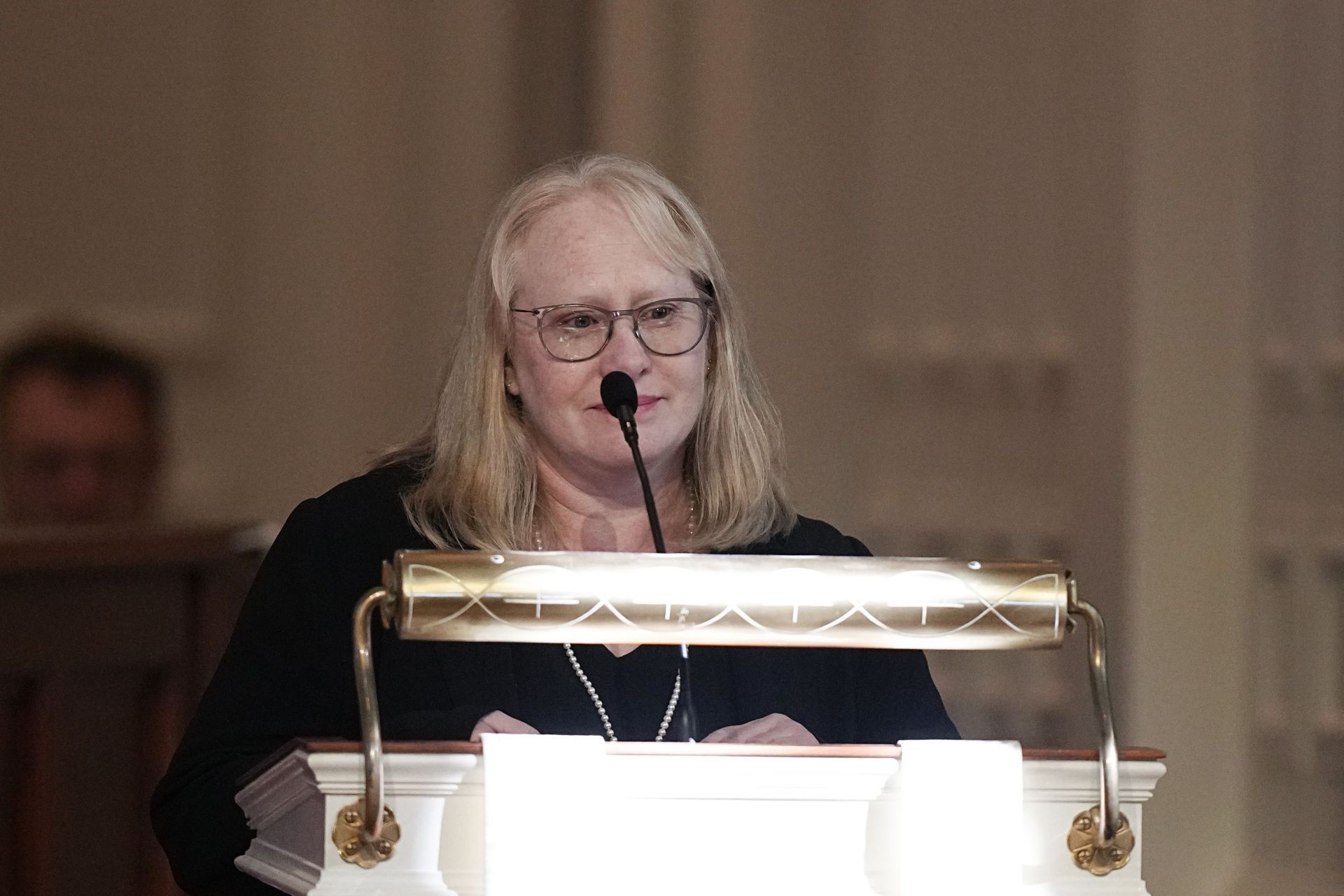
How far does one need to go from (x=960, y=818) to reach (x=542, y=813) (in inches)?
10.8

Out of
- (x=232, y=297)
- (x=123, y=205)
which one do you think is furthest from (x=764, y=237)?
(x=123, y=205)

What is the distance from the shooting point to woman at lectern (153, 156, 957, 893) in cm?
175

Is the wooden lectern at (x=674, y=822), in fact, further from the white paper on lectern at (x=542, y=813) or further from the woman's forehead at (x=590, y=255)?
the woman's forehead at (x=590, y=255)

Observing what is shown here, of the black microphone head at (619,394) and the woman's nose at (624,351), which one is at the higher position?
the woman's nose at (624,351)

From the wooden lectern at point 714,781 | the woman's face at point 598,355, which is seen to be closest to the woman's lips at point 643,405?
the woman's face at point 598,355

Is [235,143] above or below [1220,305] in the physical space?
above

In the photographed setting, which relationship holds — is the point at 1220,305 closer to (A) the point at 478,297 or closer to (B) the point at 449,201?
(B) the point at 449,201

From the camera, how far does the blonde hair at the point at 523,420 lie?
193 centimetres

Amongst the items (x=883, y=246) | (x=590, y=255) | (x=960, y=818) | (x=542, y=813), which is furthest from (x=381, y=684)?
(x=883, y=246)

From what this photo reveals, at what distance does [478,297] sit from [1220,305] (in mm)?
2236

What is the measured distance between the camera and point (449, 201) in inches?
168

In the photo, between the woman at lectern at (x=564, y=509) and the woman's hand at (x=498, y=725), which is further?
the woman at lectern at (x=564, y=509)

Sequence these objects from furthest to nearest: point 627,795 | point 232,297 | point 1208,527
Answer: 1. point 232,297
2. point 1208,527
3. point 627,795

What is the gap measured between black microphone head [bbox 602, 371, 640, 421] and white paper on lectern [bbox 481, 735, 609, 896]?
57 centimetres
